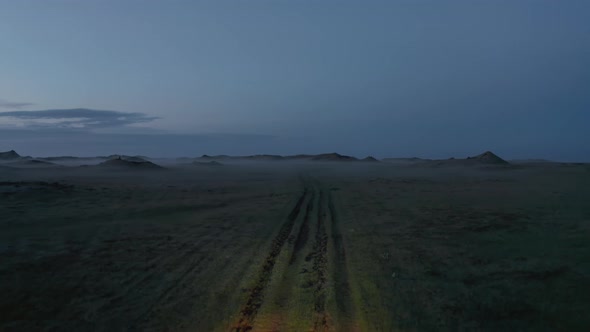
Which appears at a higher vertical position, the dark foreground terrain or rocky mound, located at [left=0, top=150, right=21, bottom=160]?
rocky mound, located at [left=0, top=150, right=21, bottom=160]

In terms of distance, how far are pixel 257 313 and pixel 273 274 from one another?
5.28 ft

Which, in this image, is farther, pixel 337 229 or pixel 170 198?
pixel 170 198

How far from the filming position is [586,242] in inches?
342

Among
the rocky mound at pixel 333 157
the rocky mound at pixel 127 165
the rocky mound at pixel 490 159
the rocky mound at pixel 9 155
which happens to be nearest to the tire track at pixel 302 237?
the rocky mound at pixel 127 165

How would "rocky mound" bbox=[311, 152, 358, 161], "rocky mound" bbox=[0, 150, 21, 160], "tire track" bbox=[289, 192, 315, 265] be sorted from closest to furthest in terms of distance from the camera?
"tire track" bbox=[289, 192, 315, 265]
"rocky mound" bbox=[0, 150, 21, 160]
"rocky mound" bbox=[311, 152, 358, 161]

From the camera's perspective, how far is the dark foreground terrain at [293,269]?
5230 mm

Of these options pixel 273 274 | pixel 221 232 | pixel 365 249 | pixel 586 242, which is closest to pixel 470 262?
pixel 365 249

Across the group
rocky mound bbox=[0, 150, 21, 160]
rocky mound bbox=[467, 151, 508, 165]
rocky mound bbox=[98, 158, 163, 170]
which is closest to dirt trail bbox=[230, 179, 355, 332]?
rocky mound bbox=[98, 158, 163, 170]

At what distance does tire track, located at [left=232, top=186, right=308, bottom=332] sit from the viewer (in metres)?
4.99

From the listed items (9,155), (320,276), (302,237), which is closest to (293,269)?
(320,276)

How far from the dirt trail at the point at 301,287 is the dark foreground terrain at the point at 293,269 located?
3 centimetres

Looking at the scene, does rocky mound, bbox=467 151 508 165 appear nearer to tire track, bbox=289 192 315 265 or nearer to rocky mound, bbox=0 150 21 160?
tire track, bbox=289 192 315 265

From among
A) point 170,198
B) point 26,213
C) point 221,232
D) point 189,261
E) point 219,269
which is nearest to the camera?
point 219,269

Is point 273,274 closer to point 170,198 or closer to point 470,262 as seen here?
point 470,262
